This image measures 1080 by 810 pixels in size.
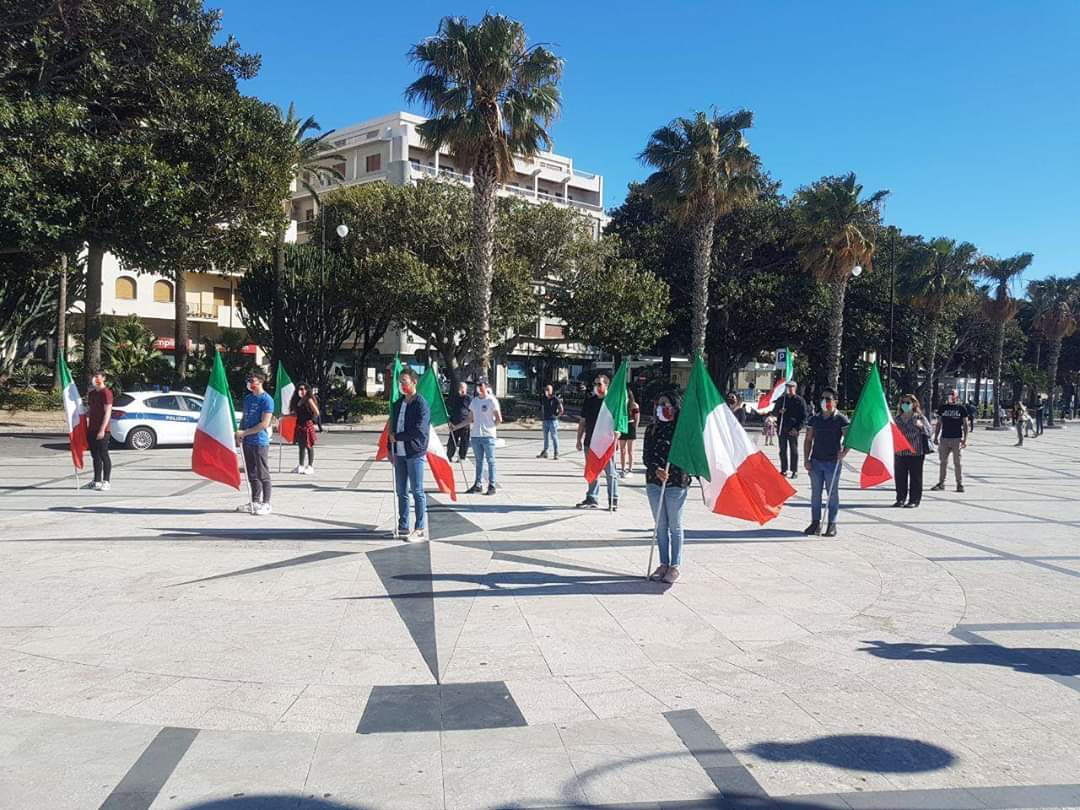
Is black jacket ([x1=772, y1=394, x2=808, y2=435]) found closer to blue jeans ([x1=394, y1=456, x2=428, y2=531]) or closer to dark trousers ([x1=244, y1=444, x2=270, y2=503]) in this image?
blue jeans ([x1=394, y1=456, x2=428, y2=531])

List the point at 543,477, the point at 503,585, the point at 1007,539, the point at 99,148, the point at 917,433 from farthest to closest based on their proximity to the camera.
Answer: the point at 99,148 < the point at 543,477 < the point at 917,433 < the point at 1007,539 < the point at 503,585

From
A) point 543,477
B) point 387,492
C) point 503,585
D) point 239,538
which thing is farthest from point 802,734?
point 543,477

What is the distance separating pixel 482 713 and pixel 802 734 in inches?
67.8

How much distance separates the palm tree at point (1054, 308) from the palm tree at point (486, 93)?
44270 millimetres

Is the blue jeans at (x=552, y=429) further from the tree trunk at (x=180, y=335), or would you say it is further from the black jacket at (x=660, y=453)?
the tree trunk at (x=180, y=335)

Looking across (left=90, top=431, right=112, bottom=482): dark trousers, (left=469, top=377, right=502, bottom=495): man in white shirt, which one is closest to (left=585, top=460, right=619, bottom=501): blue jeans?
(left=469, top=377, right=502, bottom=495): man in white shirt

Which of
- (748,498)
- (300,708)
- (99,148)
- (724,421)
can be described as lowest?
(300,708)

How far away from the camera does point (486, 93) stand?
23.5 meters

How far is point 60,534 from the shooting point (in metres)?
8.85

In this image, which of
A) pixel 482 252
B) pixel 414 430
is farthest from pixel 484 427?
pixel 482 252

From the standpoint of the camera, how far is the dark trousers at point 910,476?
1244 centimetres

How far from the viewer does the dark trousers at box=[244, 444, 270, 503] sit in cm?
1014

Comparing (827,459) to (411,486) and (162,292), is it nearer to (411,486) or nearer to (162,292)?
(411,486)

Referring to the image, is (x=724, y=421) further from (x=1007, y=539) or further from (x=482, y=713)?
A: (x=1007, y=539)
